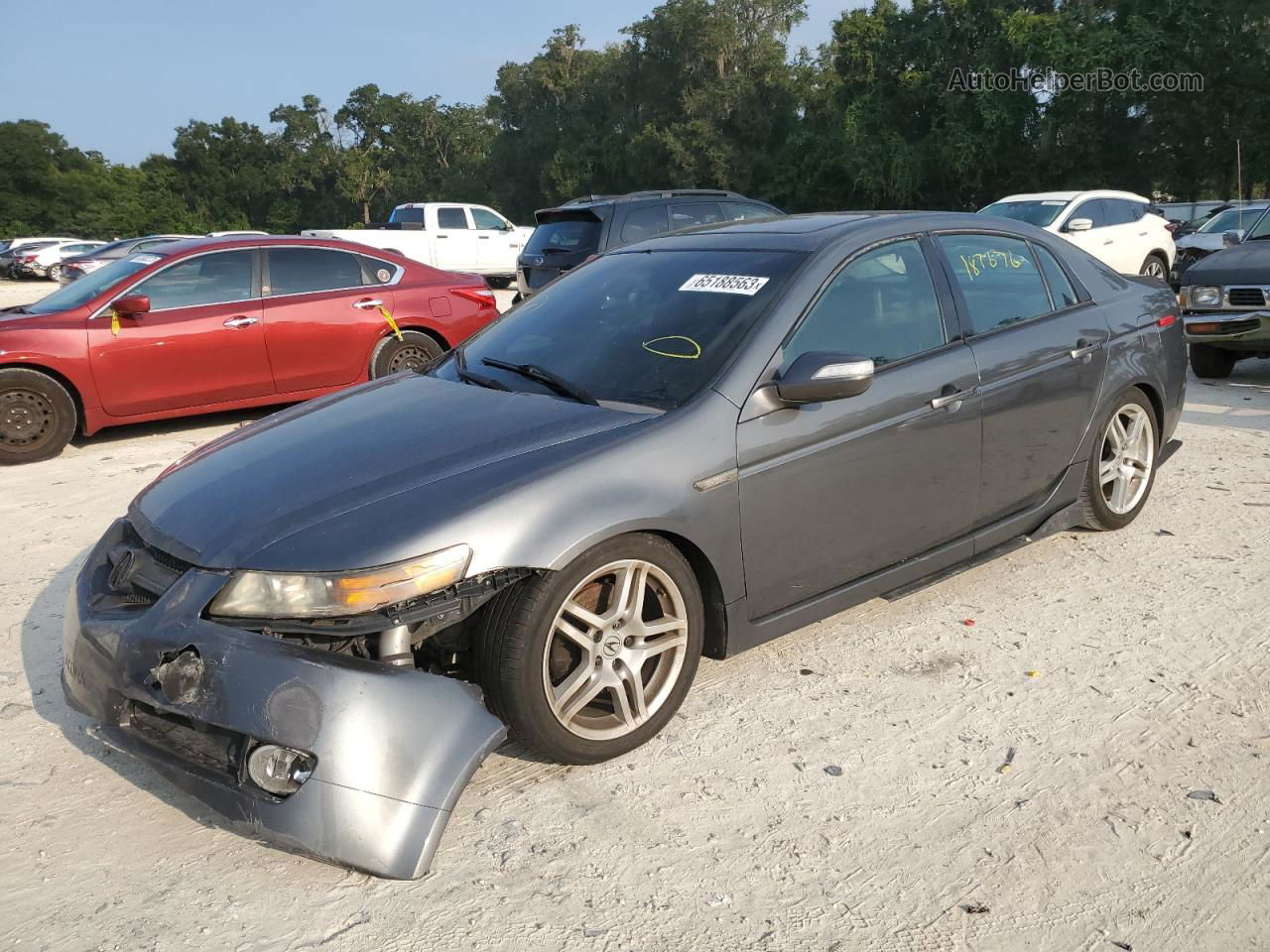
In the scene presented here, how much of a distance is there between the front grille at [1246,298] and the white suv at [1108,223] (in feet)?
18.1

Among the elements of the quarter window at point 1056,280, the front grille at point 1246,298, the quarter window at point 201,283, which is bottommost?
the front grille at point 1246,298

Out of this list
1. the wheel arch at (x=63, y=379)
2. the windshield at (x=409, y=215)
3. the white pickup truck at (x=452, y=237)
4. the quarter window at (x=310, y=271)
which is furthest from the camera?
the windshield at (x=409, y=215)

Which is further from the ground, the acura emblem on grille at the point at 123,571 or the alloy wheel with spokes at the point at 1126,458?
the acura emblem on grille at the point at 123,571

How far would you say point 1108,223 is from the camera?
14.8m

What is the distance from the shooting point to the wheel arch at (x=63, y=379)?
782 cm

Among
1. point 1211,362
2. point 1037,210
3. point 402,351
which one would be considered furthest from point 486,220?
point 1211,362

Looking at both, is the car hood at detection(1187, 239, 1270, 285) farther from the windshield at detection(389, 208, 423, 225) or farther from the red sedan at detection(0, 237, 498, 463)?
the windshield at detection(389, 208, 423, 225)

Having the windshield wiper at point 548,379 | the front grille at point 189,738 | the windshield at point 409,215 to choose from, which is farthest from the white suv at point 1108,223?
the front grille at point 189,738

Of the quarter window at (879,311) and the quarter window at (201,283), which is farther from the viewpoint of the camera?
the quarter window at (201,283)

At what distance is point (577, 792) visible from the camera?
10.4 ft

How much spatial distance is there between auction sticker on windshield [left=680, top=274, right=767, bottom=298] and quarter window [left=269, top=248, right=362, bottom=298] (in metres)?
5.54

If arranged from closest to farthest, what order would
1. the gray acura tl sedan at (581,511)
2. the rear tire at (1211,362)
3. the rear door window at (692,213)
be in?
1. the gray acura tl sedan at (581,511)
2. the rear tire at (1211,362)
3. the rear door window at (692,213)

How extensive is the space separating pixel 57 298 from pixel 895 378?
23.4 feet

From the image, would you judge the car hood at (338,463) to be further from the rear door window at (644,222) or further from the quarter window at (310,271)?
the rear door window at (644,222)
